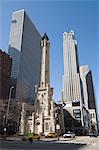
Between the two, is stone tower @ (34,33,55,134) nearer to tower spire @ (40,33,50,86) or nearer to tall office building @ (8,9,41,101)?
tower spire @ (40,33,50,86)

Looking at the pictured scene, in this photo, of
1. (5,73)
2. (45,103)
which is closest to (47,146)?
(45,103)

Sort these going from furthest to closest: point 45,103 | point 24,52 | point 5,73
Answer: point 24,52 → point 5,73 → point 45,103

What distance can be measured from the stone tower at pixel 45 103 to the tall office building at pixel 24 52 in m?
50.8

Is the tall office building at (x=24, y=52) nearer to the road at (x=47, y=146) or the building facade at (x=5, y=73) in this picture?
the building facade at (x=5, y=73)

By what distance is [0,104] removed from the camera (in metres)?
61.9

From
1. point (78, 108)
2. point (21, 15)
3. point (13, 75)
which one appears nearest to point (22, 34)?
point (21, 15)

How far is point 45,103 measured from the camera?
301ft

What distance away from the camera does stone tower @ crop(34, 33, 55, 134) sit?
83938 millimetres

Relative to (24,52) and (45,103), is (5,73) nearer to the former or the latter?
(45,103)

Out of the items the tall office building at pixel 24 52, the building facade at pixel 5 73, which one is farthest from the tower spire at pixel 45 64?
the tall office building at pixel 24 52

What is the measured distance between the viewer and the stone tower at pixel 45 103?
275 feet

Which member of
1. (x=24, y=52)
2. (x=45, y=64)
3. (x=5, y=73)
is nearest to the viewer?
(x=45, y=64)

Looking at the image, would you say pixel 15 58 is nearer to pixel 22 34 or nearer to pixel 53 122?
pixel 22 34

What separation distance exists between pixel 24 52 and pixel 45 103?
88.4 m
